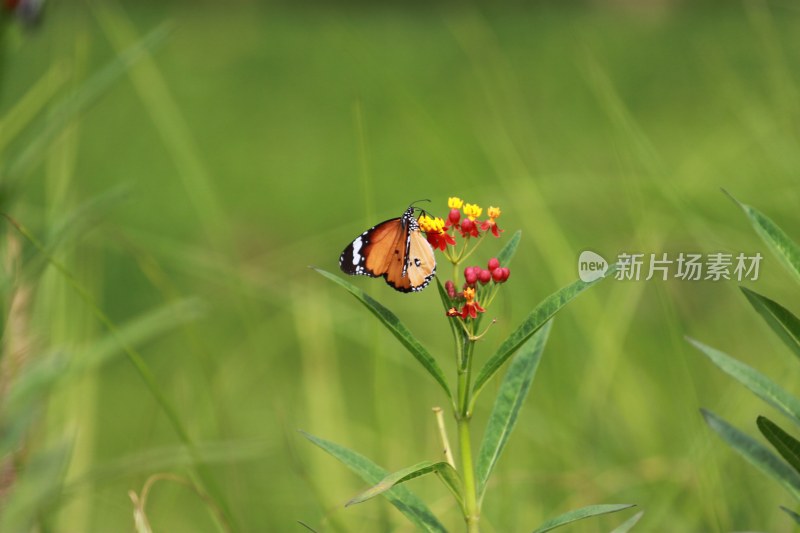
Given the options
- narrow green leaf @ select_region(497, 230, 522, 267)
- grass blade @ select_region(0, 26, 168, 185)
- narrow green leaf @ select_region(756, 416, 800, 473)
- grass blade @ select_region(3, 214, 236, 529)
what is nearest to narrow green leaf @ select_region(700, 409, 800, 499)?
narrow green leaf @ select_region(756, 416, 800, 473)

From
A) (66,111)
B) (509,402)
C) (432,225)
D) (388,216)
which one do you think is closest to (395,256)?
(432,225)

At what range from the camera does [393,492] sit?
1.73 ft

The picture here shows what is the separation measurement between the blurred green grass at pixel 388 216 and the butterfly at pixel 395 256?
0.77ft

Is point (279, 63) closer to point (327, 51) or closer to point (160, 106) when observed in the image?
point (327, 51)

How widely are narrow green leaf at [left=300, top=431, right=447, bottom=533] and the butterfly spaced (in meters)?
0.10

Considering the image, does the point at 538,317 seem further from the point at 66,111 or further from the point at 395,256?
the point at 66,111

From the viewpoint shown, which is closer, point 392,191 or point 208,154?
point 392,191

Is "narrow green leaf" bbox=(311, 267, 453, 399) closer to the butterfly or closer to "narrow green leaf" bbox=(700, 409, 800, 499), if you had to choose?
the butterfly

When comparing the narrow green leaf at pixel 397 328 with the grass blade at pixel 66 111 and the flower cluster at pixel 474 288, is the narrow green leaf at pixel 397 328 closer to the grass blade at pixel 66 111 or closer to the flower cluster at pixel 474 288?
the flower cluster at pixel 474 288

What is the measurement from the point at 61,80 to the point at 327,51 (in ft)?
15.4

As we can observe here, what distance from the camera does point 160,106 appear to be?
3.56 feet

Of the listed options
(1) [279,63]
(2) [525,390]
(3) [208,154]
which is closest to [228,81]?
(1) [279,63]

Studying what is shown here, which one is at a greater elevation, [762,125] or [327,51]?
[327,51]

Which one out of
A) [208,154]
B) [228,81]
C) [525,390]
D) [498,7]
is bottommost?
[525,390]
